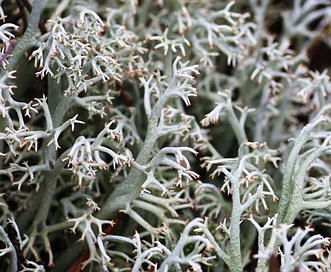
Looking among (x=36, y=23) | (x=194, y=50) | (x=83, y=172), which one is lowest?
(x=83, y=172)

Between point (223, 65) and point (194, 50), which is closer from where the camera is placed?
point (194, 50)

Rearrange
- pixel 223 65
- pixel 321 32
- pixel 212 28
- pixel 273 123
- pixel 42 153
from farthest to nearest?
1. pixel 321 32
2. pixel 223 65
3. pixel 273 123
4. pixel 212 28
5. pixel 42 153

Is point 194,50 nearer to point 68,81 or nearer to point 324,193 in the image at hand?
point 68,81

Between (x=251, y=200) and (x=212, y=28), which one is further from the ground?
(x=212, y=28)

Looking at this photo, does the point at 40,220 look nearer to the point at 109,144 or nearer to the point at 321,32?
the point at 109,144

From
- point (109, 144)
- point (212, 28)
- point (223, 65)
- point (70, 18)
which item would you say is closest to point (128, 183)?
point (109, 144)

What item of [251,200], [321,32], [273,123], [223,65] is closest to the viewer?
[251,200]

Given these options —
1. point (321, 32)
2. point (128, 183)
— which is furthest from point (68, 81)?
point (321, 32)
